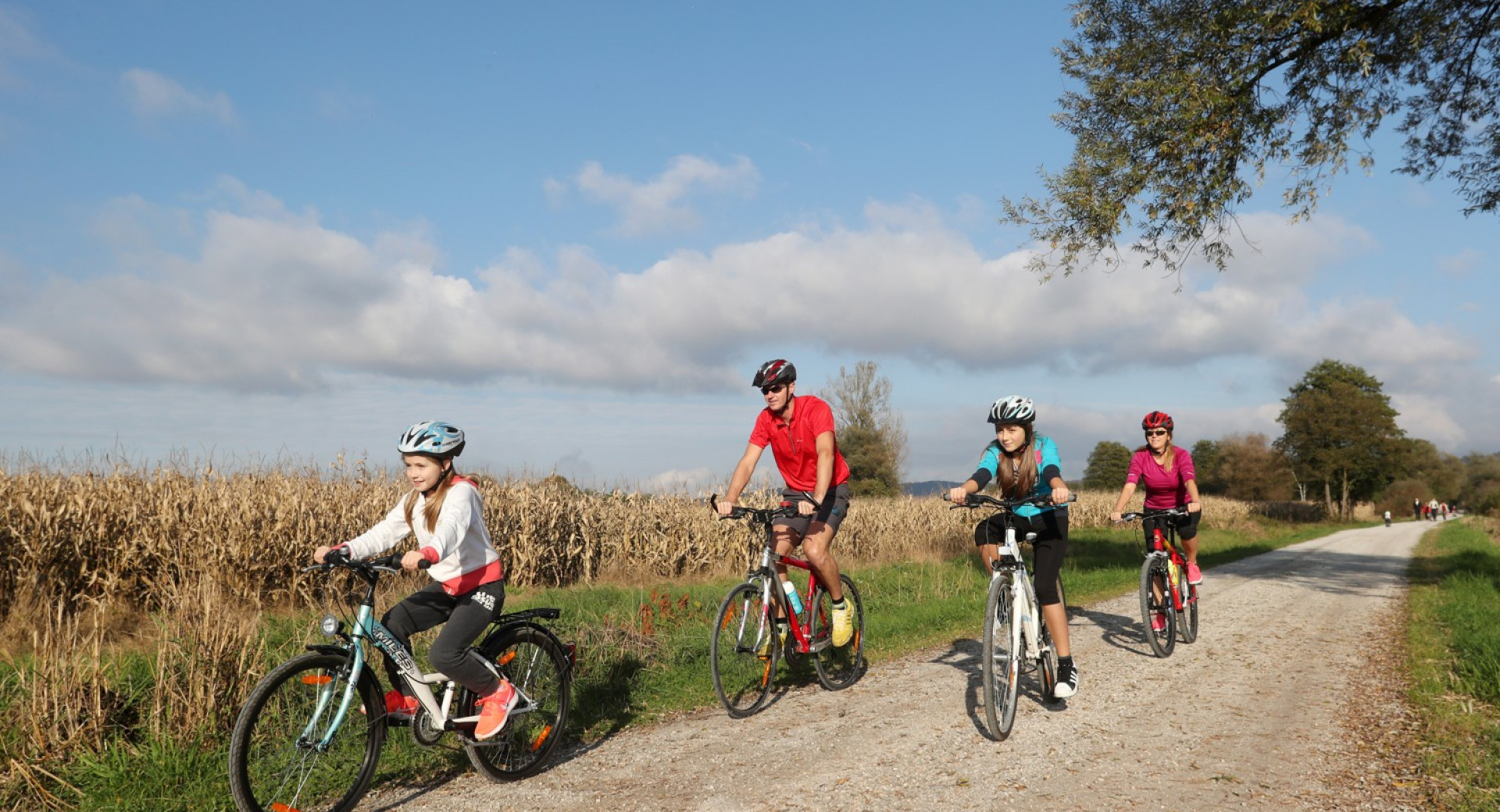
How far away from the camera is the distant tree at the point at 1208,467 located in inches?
3593

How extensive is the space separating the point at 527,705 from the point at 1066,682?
384 centimetres

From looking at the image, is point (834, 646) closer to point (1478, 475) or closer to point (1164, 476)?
point (1164, 476)

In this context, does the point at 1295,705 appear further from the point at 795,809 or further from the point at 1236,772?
the point at 795,809

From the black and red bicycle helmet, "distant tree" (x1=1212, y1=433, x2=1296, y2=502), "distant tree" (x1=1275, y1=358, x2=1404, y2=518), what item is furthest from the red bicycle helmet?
"distant tree" (x1=1212, y1=433, x2=1296, y2=502)

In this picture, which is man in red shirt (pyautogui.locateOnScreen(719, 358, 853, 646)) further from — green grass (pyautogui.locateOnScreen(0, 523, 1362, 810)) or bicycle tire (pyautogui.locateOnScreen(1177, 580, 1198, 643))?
bicycle tire (pyautogui.locateOnScreen(1177, 580, 1198, 643))

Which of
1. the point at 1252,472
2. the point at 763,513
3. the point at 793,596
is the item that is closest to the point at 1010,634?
the point at 793,596

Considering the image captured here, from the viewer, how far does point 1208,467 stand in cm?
11206

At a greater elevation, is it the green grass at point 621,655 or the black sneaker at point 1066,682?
the black sneaker at point 1066,682

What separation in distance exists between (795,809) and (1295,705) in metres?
4.61

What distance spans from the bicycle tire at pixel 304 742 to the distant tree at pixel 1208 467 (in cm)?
9514

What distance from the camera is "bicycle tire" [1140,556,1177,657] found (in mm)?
8430

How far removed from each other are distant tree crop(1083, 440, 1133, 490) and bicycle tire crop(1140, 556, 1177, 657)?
4070 inches

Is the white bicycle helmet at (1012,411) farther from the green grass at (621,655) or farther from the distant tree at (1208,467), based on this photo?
the distant tree at (1208,467)

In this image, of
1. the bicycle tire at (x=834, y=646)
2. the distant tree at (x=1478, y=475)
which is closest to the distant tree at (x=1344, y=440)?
the distant tree at (x=1478, y=475)
